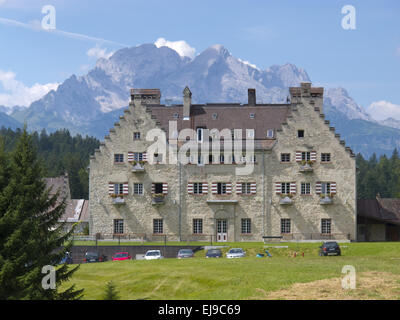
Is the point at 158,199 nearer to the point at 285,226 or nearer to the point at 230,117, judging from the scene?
the point at 230,117

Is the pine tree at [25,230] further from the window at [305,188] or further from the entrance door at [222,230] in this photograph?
the window at [305,188]

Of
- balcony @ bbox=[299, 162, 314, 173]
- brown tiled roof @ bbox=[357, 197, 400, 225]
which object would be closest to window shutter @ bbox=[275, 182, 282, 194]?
balcony @ bbox=[299, 162, 314, 173]

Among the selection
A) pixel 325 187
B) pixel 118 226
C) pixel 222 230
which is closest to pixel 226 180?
pixel 222 230

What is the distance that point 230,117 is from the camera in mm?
80000

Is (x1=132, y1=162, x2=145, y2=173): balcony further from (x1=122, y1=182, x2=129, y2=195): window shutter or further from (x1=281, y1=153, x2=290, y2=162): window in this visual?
(x1=281, y1=153, x2=290, y2=162): window

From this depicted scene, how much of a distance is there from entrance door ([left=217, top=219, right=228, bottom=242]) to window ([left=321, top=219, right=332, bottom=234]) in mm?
11685

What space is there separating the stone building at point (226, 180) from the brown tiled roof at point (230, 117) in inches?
11.7

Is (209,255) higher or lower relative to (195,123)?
lower

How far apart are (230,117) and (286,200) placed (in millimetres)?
13315

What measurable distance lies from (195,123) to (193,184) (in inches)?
323
